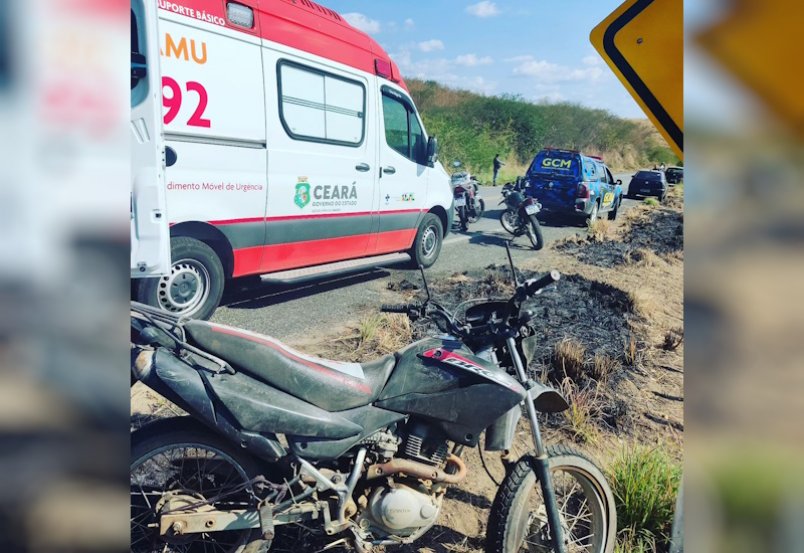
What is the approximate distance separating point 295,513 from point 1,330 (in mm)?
1451

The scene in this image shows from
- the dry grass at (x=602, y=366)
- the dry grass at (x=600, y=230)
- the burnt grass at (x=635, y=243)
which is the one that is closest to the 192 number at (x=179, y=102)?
the burnt grass at (x=635, y=243)

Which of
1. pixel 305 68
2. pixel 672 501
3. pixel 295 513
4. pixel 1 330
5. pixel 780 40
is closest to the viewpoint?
pixel 1 330

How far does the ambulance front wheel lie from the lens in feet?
7.30

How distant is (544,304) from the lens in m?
3.35

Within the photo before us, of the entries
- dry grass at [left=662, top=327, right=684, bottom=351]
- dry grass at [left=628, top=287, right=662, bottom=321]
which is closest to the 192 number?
dry grass at [left=628, top=287, right=662, bottom=321]

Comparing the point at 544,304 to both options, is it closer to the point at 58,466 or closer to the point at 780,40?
the point at 780,40

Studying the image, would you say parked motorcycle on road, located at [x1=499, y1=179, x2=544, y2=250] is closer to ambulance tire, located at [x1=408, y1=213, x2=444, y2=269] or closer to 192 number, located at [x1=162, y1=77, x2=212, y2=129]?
ambulance tire, located at [x1=408, y1=213, x2=444, y2=269]

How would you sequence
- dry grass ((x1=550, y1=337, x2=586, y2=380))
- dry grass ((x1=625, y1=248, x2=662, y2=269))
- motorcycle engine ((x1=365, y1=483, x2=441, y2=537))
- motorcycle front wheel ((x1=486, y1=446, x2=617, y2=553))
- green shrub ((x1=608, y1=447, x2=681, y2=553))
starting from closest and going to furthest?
motorcycle engine ((x1=365, y1=483, x2=441, y2=537))
motorcycle front wheel ((x1=486, y1=446, x2=617, y2=553))
green shrub ((x1=608, y1=447, x2=681, y2=553))
dry grass ((x1=550, y1=337, x2=586, y2=380))
dry grass ((x1=625, y1=248, x2=662, y2=269))

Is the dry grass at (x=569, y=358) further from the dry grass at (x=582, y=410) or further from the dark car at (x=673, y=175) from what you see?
the dark car at (x=673, y=175)

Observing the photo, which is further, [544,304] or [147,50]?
[544,304]

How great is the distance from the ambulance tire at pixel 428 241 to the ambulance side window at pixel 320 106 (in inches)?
19.3

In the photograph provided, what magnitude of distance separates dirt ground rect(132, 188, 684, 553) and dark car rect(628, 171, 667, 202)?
0.27 feet

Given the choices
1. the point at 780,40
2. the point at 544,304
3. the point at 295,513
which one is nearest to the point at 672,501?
the point at 544,304

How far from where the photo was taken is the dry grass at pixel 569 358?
329 centimetres
